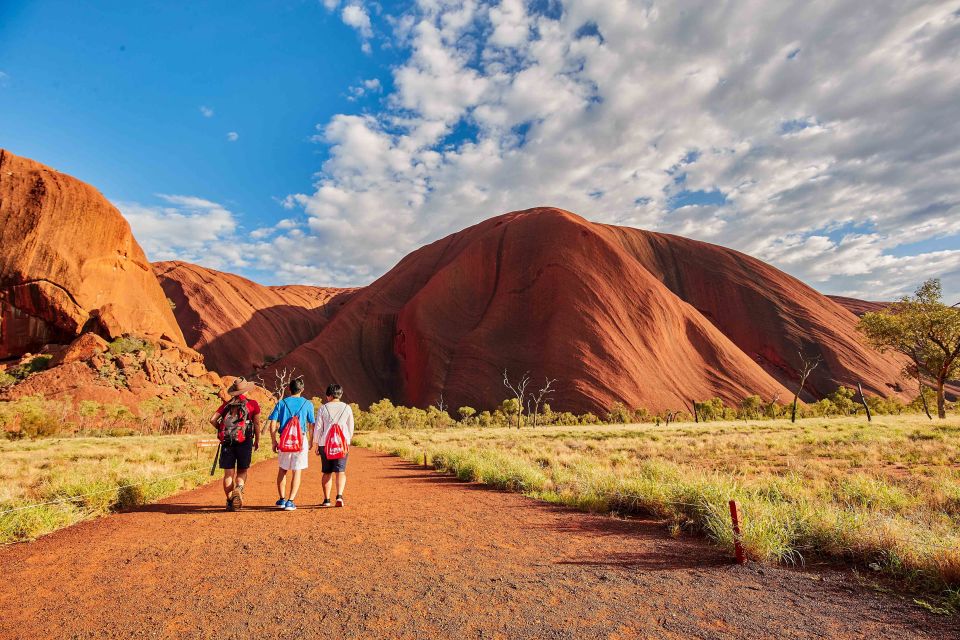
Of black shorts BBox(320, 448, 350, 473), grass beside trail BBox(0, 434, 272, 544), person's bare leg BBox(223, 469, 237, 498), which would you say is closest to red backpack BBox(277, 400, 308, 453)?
black shorts BBox(320, 448, 350, 473)

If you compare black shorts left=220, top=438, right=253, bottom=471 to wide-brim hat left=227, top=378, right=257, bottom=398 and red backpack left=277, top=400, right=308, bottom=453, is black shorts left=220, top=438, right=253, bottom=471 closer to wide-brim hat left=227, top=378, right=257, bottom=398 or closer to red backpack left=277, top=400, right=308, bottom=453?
red backpack left=277, top=400, right=308, bottom=453

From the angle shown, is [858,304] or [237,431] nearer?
[237,431]

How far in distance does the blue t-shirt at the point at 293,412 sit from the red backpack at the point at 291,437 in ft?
0.16

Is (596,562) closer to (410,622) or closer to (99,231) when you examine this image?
(410,622)

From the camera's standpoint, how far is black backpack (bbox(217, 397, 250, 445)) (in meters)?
5.96

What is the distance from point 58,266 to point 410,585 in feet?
159

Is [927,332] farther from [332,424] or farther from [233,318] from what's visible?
[233,318]

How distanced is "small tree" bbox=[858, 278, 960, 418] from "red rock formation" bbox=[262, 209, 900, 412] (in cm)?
1951

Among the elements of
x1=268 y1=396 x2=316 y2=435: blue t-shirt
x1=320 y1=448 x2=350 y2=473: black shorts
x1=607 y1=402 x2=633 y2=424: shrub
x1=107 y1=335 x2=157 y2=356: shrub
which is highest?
x1=107 y1=335 x2=157 y2=356: shrub

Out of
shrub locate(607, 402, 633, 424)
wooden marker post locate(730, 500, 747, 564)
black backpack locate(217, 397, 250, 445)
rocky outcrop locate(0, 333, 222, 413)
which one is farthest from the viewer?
shrub locate(607, 402, 633, 424)

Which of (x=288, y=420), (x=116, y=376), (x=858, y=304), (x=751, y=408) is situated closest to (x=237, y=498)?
(x=288, y=420)

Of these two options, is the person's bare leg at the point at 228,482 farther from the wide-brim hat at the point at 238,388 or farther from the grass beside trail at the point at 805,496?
the grass beside trail at the point at 805,496

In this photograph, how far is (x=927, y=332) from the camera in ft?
93.5

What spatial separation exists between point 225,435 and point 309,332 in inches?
3121
